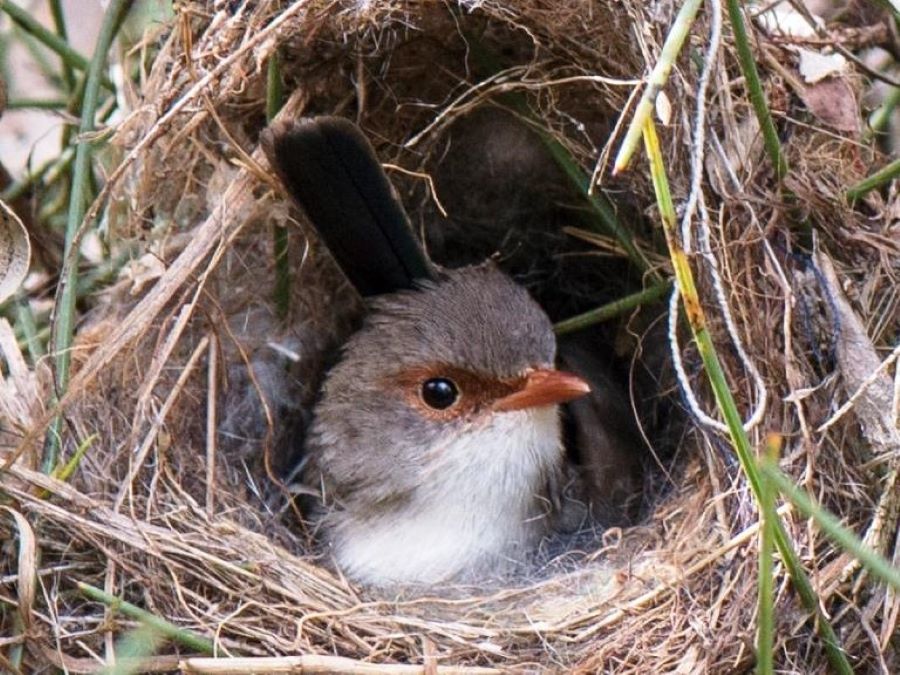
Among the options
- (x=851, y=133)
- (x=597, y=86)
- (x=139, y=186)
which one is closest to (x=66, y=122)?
(x=139, y=186)

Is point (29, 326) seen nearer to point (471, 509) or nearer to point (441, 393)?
point (441, 393)

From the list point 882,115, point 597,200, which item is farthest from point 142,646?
point 882,115

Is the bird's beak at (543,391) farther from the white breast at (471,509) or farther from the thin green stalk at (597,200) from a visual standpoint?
the thin green stalk at (597,200)

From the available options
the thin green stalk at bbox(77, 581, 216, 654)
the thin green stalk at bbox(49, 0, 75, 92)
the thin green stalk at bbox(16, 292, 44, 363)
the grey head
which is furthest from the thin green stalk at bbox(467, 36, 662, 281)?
the thin green stalk at bbox(77, 581, 216, 654)

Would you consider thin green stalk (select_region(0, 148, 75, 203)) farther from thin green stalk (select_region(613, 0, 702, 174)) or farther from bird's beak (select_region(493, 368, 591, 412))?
thin green stalk (select_region(613, 0, 702, 174))

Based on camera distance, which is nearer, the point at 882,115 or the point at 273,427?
the point at 882,115

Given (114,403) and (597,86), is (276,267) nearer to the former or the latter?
(114,403)
